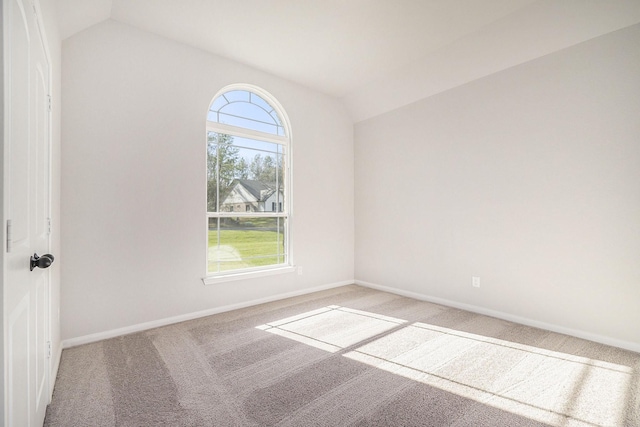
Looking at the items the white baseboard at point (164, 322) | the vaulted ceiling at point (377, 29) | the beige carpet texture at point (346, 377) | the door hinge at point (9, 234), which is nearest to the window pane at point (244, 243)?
the white baseboard at point (164, 322)

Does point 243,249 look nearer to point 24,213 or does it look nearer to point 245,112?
point 245,112

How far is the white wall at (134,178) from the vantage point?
2650 millimetres

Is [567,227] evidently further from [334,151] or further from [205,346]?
[205,346]

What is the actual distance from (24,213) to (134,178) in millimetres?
1834

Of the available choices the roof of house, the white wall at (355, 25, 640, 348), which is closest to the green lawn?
the roof of house

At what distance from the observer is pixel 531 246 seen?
3.11m

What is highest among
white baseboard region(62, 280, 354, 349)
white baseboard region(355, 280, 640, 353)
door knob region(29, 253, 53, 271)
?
door knob region(29, 253, 53, 271)

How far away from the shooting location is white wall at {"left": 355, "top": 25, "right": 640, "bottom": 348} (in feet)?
8.55

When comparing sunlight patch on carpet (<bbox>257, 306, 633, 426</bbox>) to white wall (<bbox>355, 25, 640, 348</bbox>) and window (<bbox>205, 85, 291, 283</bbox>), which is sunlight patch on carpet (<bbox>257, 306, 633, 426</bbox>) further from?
window (<bbox>205, 85, 291, 283</bbox>)

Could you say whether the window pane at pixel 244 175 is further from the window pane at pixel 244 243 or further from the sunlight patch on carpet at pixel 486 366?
the sunlight patch on carpet at pixel 486 366

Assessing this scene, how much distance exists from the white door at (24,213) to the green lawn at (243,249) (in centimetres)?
183

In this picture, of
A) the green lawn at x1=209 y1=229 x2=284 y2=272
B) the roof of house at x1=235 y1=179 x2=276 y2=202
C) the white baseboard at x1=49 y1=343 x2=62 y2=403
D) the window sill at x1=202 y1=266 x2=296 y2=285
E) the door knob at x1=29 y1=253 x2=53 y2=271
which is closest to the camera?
the door knob at x1=29 y1=253 x2=53 y2=271

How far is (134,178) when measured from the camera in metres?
2.93

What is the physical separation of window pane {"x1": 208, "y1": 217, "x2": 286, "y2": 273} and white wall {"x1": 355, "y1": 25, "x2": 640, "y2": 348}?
5.33 feet
